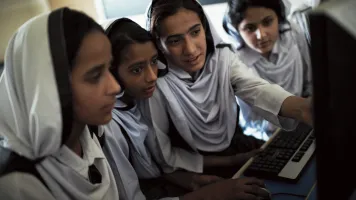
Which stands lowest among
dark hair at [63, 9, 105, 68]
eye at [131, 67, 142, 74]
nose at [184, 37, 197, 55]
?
eye at [131, 67, 142, 74]

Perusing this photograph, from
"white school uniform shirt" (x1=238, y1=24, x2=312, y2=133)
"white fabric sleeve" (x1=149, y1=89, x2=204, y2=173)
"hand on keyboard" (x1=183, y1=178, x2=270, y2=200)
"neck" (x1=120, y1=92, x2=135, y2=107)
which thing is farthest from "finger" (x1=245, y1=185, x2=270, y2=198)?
"white school uniform shirt" (x1=238, y1=24, x2=312, y2=133)

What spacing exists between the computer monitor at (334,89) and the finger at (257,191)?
413 mm

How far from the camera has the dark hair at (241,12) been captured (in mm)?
1529

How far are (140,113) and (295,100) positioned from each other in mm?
491

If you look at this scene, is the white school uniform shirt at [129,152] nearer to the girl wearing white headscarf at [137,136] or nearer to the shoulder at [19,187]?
the girl wearing white headscarf at [137,136]

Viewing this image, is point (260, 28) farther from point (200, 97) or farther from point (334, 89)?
point (334, 89)

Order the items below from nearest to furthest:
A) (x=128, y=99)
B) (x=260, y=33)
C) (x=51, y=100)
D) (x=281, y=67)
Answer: (x=51, y=100), (x=128, y=99), (x=260, y=33), (x=281, y=67)

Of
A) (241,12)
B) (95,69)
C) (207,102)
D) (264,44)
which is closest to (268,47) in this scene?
(264,44)

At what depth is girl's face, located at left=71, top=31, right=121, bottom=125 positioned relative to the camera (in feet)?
2.51

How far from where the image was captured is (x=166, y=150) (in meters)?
1.23

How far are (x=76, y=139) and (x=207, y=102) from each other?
0.59 meters

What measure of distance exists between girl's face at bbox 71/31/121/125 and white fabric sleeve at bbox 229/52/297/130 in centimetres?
55

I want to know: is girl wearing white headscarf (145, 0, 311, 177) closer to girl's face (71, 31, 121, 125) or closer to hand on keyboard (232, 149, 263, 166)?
hand on keyboard (232, 149, 263, 166)

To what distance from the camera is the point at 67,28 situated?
743 millimetres
